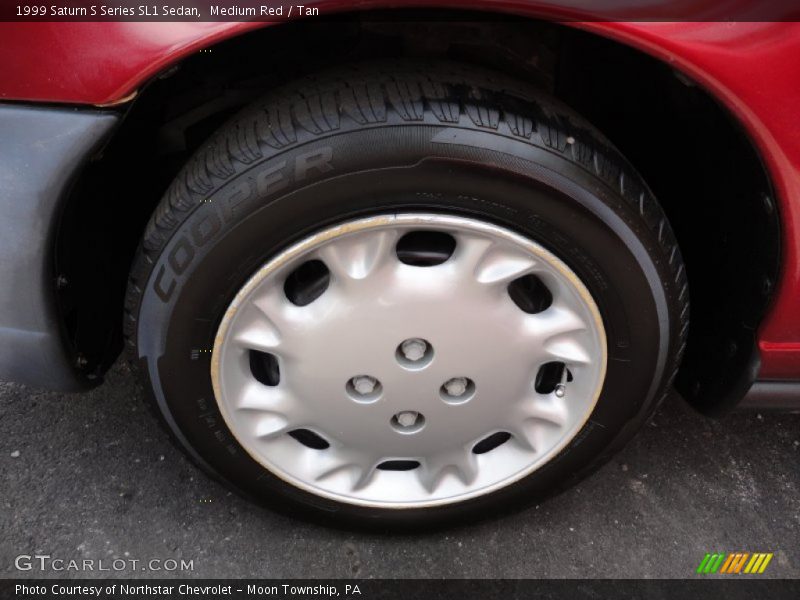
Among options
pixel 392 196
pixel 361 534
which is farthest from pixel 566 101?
pixel 361 534

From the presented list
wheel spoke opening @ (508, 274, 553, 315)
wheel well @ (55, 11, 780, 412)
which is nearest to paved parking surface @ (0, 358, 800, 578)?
wheel well @ (55, 11, 780, 412)

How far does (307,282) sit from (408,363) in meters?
0.24

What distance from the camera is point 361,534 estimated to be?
160cm

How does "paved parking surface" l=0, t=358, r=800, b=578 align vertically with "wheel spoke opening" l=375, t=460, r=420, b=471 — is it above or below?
below

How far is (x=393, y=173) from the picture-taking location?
1156 mm

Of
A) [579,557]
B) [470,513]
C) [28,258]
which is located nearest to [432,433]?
[470,513]

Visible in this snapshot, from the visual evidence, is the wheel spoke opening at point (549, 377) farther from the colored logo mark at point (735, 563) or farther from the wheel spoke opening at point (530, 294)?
the colored logo mark at point (735, 563)

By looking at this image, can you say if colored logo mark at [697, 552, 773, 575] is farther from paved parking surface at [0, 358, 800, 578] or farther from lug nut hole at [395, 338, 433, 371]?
lug nut hole at [395, 338, 433, 371]

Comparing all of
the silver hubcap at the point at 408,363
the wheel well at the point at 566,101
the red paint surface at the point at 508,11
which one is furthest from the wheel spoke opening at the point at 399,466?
the red paint surface at the point at 508,11

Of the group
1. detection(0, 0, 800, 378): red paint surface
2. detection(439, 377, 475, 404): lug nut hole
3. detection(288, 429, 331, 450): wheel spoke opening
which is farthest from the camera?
detection(288, 429, 331, 450): wheel spoke opening

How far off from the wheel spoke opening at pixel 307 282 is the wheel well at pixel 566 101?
35cm

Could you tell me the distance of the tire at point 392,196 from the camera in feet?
3.79

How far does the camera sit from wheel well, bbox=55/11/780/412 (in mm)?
1291

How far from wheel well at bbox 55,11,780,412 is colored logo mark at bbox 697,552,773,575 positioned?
341 mm
